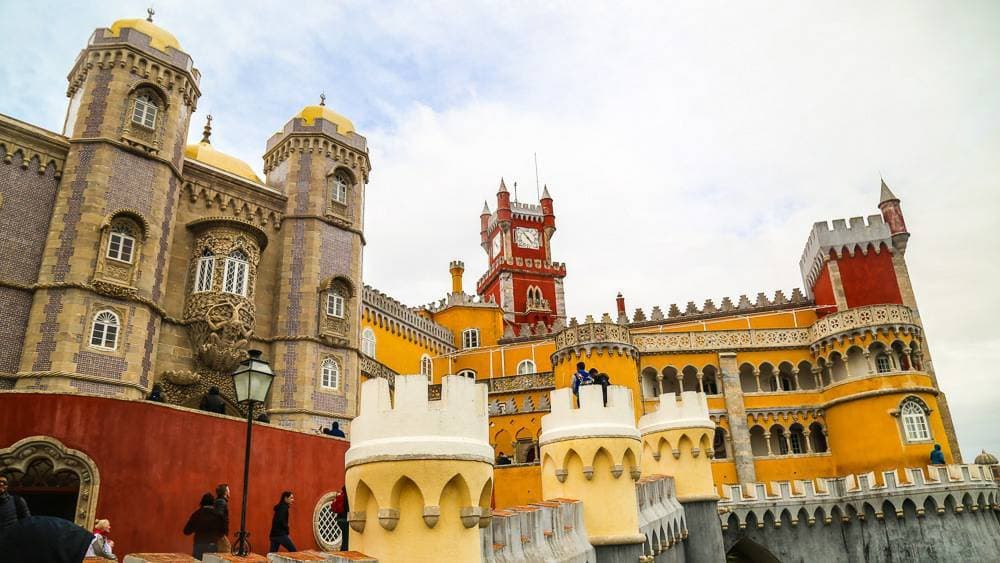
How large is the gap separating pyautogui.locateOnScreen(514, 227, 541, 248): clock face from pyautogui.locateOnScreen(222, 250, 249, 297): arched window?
39740 millimetres

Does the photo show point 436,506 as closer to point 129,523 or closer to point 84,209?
point 129,523

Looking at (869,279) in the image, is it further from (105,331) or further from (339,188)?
(105,331)

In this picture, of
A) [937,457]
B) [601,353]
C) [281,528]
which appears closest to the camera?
[281,528]

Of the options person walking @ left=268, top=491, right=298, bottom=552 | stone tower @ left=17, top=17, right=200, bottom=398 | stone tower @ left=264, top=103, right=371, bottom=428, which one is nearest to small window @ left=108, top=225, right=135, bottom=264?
stone tower @ left=17, top=17, right=200, bottom=398

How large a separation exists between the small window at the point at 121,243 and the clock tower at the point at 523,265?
116ft

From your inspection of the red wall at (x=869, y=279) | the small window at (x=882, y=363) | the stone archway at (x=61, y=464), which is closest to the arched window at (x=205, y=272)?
the stone archway at (x=61, y=464)

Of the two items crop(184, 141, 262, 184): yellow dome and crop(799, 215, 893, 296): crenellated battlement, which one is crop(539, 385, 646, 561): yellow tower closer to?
crop(184, 141, 262, 184): yellow dome

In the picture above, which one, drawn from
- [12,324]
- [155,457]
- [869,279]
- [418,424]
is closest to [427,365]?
[869,279]

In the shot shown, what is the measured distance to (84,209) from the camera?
1930 centimetres

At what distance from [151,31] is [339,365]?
42.3 feet

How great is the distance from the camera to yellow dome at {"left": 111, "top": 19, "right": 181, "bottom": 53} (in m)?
21.8

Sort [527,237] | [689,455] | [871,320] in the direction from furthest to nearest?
[527,237] → [871,320] → [689,455]

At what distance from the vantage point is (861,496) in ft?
92.4

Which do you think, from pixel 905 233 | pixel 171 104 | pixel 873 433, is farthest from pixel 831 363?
pixel 171 104
